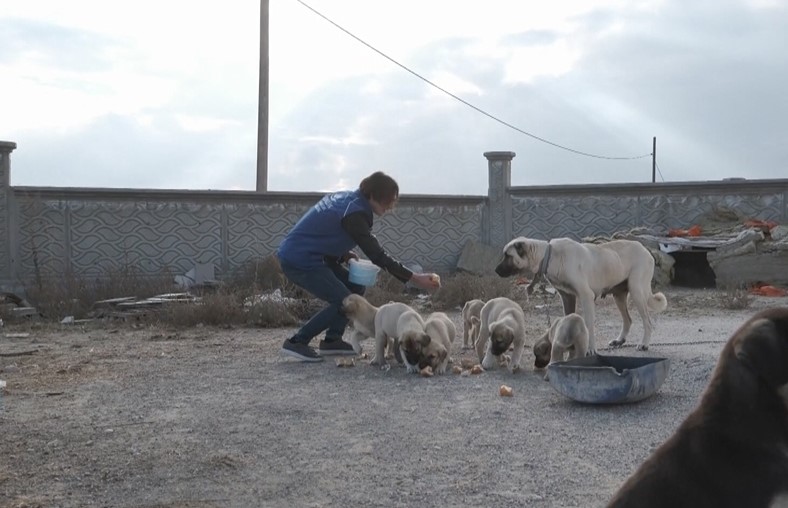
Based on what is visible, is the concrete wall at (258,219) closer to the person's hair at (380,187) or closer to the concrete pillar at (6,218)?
the concrete pillar at (6,218)

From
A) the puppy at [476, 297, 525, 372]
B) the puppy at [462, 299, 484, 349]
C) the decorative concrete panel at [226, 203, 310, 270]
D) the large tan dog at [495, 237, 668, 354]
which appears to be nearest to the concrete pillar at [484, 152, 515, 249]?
the decorative concrete panel at [226, 203, 310, 270]

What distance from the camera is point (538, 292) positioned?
52.0 feet

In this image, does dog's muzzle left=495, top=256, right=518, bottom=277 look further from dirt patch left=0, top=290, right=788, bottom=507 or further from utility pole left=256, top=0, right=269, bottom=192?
utility pole left=256, top=0, right=269, bottom=192

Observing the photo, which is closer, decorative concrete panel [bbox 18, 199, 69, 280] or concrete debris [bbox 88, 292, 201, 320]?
concrete debris [bbox 88, 292, 201, 320]

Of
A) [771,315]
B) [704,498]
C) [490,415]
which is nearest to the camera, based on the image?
[704,498]

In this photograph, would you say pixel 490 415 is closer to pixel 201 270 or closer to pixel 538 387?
pixel 538 387

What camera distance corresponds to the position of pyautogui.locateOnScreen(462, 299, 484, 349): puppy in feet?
33.8

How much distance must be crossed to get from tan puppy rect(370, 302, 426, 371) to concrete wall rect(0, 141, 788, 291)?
8357mm

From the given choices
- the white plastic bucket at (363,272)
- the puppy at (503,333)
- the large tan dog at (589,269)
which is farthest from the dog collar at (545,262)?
the white plastic bucket at (363,272)

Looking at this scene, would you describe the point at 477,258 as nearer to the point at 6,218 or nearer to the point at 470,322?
the point at 470,322

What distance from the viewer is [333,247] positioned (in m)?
9.23

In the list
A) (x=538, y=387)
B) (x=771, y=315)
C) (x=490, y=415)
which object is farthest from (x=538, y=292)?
(x=771, y=315)

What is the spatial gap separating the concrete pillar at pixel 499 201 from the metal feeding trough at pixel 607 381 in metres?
11.7

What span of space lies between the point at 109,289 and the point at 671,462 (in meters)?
13.0
